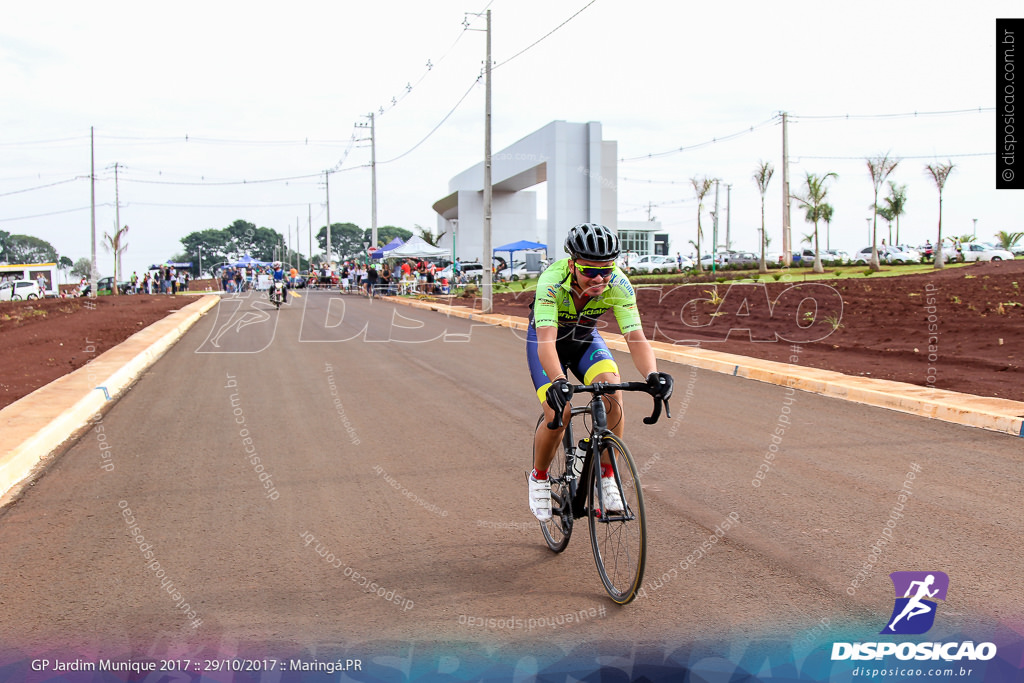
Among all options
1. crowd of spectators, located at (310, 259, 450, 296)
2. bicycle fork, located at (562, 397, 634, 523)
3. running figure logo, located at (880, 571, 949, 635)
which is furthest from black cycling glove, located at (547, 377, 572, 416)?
crowd of spectators, located at (310, 259, 450, 296)

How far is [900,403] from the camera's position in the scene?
30.5ft

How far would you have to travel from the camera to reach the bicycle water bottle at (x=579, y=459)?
4438mm

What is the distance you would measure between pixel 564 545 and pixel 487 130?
25.7 meters

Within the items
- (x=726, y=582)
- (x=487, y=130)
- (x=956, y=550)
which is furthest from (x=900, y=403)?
(x=487, y=130)

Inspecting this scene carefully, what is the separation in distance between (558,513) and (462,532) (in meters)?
0.78

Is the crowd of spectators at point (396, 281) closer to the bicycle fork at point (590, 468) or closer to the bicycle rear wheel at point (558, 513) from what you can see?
the bicycle rear wheel at point (558, 513)

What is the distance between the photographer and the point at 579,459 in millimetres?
4559

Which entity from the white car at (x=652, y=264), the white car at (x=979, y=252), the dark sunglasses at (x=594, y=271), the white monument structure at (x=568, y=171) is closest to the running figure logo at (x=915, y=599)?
the dark sunglasses at (x=594, y=271)

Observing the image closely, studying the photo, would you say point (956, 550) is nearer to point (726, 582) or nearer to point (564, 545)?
point (726, 582)

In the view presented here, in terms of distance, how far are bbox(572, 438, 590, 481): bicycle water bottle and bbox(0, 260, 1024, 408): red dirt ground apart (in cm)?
703

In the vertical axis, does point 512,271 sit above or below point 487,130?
below

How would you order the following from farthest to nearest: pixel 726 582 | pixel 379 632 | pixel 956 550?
1. pixel 956 550
2. pixel 726 582
3. pixel 379 632

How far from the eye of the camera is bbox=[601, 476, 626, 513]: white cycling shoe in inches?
160

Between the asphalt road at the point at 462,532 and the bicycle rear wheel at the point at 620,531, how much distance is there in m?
0.13
